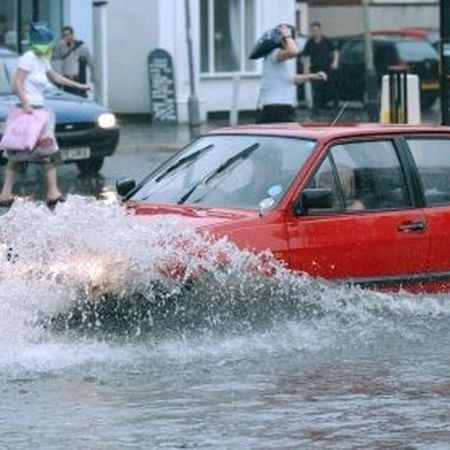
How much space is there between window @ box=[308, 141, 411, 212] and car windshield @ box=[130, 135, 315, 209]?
0.62ft

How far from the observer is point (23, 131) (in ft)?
56.4

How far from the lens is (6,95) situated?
2127cm

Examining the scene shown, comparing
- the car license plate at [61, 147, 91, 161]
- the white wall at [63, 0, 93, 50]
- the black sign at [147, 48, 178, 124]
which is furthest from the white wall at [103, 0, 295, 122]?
the car license plate at [61, 147, 91, 161]

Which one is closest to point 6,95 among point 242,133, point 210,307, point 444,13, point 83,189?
point 83,189

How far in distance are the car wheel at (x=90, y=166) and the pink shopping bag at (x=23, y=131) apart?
175 inches

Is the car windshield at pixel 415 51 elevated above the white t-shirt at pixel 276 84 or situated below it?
below

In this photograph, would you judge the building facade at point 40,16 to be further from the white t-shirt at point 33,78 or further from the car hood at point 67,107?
the white t-shirt at point 33,78

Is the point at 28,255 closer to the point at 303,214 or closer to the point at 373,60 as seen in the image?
the point at 303,214

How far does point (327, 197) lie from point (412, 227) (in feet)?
2.43

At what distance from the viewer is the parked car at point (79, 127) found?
20.9m

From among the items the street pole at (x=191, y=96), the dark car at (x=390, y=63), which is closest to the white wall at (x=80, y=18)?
the street pole at (x=191, y=96)

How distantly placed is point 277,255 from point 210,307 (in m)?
0.54

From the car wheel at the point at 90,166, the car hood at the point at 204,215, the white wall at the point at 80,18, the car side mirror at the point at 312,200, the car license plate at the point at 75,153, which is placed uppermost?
the white wall at the point at 80,18

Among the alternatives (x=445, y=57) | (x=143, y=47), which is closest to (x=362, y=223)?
(x=445, y=57)
